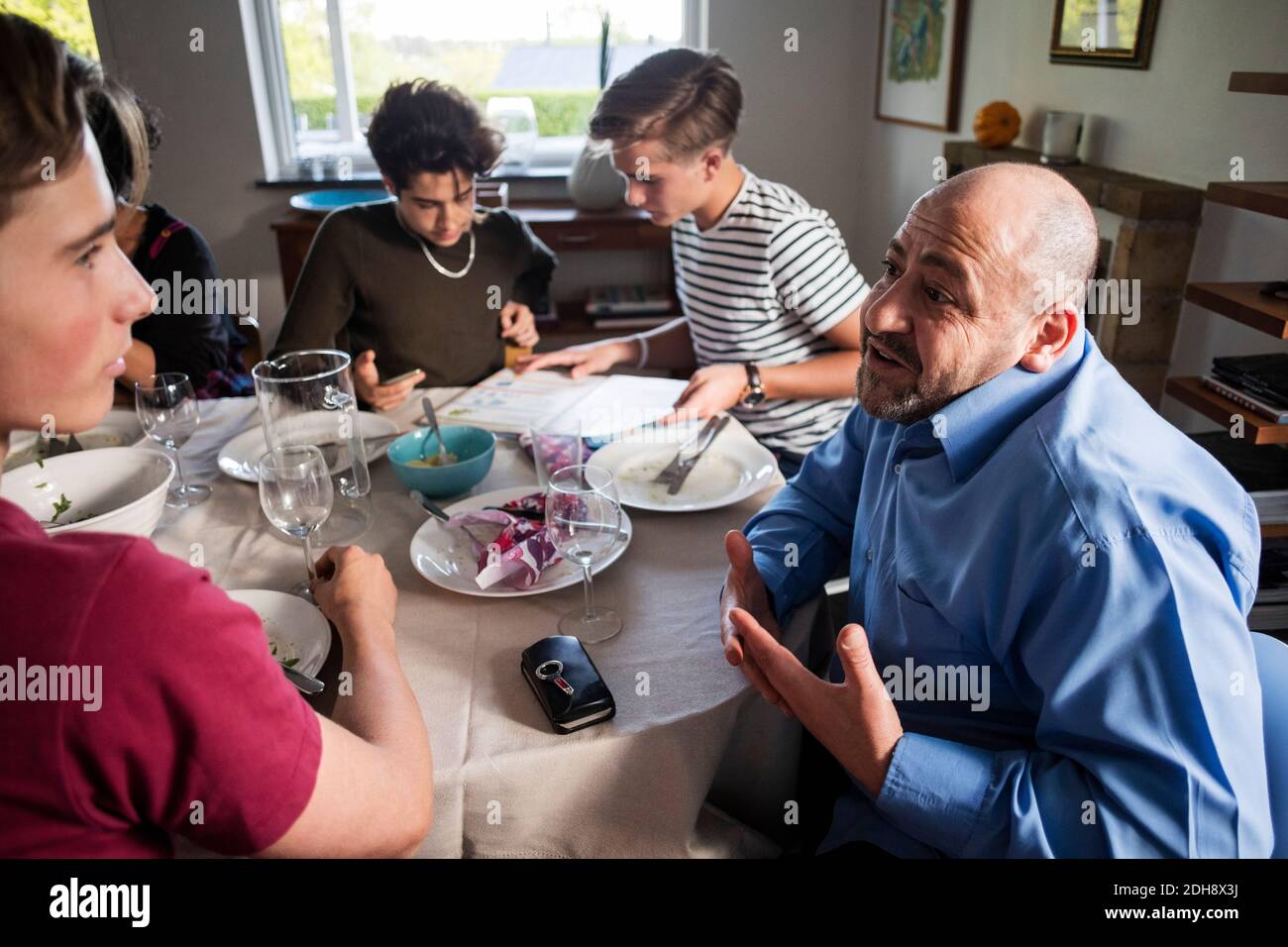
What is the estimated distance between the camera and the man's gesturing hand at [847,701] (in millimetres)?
842

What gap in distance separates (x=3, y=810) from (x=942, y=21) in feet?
11.4

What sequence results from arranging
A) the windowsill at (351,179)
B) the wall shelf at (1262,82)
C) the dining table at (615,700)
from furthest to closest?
the windowsill at (351,179)
the wall shelf at (1262,82)
the dining table at (615,700)

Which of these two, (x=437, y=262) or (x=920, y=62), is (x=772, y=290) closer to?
(x=437, y=262)

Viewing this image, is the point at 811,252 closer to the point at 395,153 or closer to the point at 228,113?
the point at 395,153

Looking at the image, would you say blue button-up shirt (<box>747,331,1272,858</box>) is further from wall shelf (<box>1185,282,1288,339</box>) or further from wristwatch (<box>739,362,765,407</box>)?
wall shelf (<box>1185,282,1288,339</box>)

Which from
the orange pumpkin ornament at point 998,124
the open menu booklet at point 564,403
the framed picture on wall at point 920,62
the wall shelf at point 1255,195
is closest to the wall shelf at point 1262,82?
the wall shelf at point 1255,195

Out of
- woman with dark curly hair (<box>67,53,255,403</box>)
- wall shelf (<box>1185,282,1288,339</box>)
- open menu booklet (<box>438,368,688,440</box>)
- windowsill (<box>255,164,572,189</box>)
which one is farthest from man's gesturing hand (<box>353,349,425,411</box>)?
windowsill (<box>255,164,572,189</box>)

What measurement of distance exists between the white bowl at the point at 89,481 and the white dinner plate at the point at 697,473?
0.65m

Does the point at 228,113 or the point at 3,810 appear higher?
the point at 228,113

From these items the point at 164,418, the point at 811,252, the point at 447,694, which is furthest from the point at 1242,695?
the point at 164,418

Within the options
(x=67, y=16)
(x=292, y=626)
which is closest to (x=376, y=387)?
(x=292, y=626)

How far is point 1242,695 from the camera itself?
29.7 inches

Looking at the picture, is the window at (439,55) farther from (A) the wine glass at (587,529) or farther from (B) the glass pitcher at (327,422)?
(A) the wine glass at (587,529)
